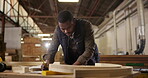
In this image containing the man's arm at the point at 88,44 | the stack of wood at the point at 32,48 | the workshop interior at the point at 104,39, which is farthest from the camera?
the stack of wood at the point at 32,48

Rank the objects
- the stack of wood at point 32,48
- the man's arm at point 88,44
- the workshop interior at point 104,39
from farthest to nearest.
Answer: the stack of wood at point 32,48, the workshop interior at point 104,39, the man's arm at point 88,44

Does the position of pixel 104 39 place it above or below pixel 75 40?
above

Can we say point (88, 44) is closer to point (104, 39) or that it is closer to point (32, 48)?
point (32, 48)

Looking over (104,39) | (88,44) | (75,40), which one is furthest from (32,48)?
(88,44)

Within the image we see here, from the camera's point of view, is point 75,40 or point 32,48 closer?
point 75,40

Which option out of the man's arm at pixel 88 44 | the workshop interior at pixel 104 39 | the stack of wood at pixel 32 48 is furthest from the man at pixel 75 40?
the stack of wood at pixel 32 48

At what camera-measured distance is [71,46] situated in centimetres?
249

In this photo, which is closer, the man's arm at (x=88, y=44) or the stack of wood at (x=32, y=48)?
the man's arm at (x=88, y=44)

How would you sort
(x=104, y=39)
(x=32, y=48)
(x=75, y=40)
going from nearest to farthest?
1. (x=75, y=40)
2. (x=32, y=48)
3. (x=104, y=39)

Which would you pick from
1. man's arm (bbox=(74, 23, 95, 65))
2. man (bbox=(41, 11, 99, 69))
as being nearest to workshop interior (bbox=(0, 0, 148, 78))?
man (bbox=(41, 11, 99, 69))

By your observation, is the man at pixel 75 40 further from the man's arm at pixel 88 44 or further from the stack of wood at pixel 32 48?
the stack of wood at pixel 32 48

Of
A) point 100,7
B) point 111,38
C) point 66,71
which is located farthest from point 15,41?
point 66,71

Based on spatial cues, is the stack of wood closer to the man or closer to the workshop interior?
the workshop interior

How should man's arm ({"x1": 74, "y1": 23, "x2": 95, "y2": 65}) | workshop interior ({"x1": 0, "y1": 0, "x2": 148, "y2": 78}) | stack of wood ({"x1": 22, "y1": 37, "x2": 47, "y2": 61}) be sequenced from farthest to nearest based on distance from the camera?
stack of wood ({"x1": 22, "y1": 37, "x2": 47, "y2": 61}) → workshop interior ({"x1": 0, "y1": 0, "x2": 148, "y2": 78}) → man's arm ({"x1": 74, "y1": 23, "x2": 95, "y2": 65})
